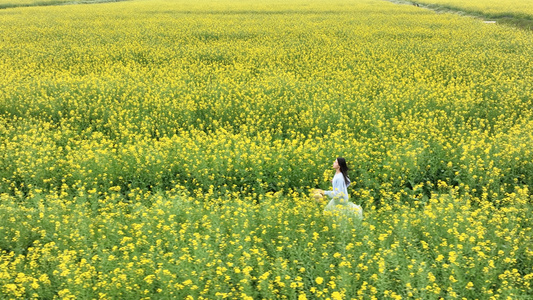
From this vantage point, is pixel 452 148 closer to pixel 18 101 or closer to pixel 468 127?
pixel 468 127

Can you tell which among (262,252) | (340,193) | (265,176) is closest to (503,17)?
(265,176)

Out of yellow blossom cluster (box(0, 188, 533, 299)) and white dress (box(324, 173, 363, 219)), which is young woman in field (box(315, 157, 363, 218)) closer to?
white dress (box(324, 173, 363, 219))

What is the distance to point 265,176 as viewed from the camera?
822 cm

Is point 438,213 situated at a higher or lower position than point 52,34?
lower

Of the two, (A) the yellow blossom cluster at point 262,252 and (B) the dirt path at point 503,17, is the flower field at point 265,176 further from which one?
(B) the dirt path at point 503,17

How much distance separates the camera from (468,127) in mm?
9984

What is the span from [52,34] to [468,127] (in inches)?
986

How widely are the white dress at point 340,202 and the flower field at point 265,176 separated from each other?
0.22 meters

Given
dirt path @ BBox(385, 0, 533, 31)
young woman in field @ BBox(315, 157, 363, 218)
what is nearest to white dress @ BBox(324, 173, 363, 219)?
young woman in field @ BBox(315, 157, 363, 218)

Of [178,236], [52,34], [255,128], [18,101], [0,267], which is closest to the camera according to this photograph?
[0,267]

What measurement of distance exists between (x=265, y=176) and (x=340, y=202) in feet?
6.95

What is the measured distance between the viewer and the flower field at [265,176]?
16.6ft

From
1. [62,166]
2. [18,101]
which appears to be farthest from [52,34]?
[62,166]

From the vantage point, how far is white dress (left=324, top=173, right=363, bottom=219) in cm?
619
